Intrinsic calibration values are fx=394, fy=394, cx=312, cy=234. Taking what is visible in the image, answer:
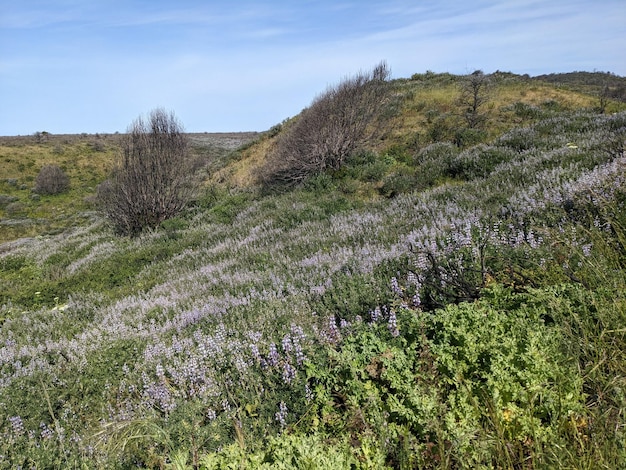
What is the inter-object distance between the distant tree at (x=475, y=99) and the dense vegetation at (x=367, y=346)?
818 cm

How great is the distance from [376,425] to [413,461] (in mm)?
238

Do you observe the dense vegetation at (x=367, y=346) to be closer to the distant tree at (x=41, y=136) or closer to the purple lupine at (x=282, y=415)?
the purple lupine at (x=282, y=415)

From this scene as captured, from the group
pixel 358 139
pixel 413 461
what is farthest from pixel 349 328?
pixel 358 139

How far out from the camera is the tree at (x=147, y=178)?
1433 cm

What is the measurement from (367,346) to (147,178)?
1355cm

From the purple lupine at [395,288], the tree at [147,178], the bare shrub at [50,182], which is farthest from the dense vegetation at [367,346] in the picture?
the bare shrub at [50,182]

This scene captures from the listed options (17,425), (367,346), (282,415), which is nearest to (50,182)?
(17,425)

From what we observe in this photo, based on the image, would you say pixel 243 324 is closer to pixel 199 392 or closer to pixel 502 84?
pixel 199 392

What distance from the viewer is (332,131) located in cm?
1491

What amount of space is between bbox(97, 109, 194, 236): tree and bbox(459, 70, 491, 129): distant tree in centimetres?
1186

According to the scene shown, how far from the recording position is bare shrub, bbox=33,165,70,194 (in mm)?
42719

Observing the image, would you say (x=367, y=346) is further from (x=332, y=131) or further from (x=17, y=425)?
(x=332, y=131)

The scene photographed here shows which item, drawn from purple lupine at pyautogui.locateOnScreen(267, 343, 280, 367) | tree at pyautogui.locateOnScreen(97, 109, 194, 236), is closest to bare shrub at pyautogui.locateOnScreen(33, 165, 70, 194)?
tree at pyautogui.locateOnScreen(97, 109, 194, 236)

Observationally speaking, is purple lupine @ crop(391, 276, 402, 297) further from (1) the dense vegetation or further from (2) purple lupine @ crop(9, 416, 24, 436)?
(2) purple lupine @ crop(9, 416, 24, 436)
